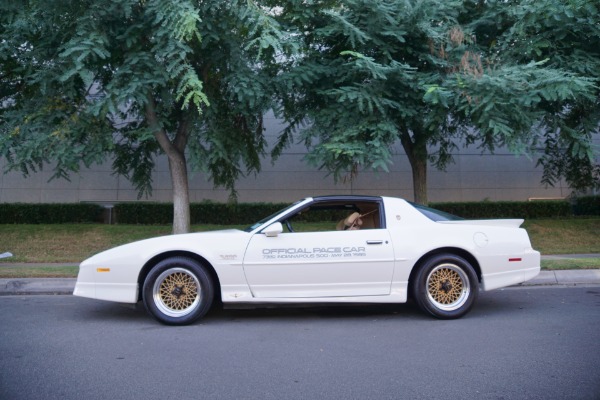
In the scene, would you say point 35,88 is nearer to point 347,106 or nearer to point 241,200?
point 347,106

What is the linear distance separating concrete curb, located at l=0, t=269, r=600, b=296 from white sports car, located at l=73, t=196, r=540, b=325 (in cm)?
272

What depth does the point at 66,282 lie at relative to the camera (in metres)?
8.42

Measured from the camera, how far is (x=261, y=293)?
19.2 ft

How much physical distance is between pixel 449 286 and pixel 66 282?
6031 mm

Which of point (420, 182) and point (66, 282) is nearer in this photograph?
point (66, 282)

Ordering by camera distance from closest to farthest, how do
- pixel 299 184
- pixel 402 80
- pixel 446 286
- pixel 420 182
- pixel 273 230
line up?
pixel 273 230
pixel 446 286
pixel 402 80
pixel 420 182
pixel 299 184

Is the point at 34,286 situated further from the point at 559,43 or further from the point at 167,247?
the point at 559,43

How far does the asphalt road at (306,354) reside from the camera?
377cm

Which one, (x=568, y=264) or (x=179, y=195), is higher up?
(x=179, y=195)

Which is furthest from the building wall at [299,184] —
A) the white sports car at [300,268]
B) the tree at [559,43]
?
the white sports car at [300,268]

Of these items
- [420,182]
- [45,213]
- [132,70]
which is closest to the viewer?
[132,70]

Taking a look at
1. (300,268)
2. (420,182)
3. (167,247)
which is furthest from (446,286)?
(420,182)

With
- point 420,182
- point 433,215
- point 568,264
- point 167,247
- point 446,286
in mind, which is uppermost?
point 420,182

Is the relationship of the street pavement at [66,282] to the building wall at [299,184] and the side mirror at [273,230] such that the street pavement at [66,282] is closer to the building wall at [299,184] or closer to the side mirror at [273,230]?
the side mirror at [273,230]
